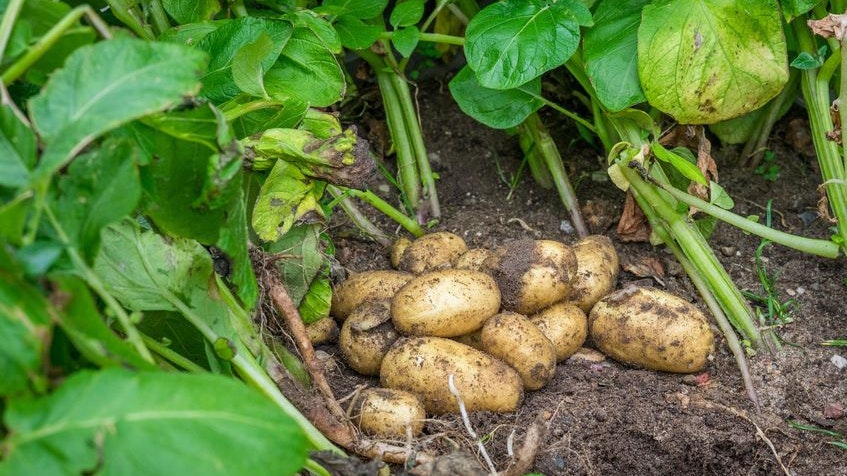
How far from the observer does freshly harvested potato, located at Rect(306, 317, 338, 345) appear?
1883mm

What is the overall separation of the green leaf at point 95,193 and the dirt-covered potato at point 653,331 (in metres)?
1.05

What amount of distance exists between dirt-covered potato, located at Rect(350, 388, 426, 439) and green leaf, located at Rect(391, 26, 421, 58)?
2.67 ft

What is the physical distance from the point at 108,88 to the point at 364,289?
88cm

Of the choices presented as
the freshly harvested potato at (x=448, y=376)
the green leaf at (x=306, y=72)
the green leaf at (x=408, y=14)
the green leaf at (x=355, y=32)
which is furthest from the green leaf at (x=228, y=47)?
the freshly harvested potato at (x=448, y=376)

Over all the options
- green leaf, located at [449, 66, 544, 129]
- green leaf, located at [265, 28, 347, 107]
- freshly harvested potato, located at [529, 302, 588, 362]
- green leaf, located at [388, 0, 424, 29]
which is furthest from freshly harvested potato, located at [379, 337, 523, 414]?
green leaf, located at [388, 0, 424, 29]

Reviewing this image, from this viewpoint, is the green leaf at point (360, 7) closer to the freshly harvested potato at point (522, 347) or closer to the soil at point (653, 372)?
the soil at point (653, 372)

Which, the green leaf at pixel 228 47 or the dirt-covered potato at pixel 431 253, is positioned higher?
the green leaf at pixel 228 47

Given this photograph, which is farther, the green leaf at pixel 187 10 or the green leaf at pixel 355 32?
the green leaf at pixel 355 32

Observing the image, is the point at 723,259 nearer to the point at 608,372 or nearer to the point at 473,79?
the point at 608,372

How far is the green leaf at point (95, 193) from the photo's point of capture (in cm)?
112

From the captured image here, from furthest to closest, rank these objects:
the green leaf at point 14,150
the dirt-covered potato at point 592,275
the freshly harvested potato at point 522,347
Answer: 1. the dirt-covered potato at point 592,275
2. the freshly harvested potato at point 522,347
3. the green leaf at point 14,150

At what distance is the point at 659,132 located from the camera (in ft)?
6.46

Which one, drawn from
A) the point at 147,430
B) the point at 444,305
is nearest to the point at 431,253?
the point at 444,305

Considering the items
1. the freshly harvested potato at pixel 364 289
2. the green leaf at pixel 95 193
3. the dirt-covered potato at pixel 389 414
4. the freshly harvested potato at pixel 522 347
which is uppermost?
the green leaf at pixel 95 193
